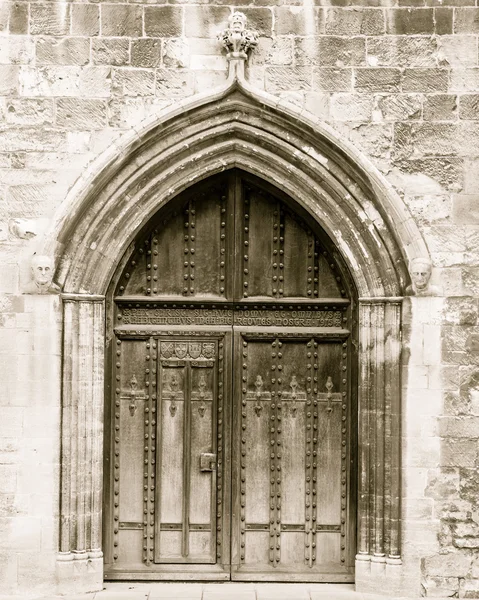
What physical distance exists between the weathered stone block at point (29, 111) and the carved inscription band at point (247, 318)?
4.84ft

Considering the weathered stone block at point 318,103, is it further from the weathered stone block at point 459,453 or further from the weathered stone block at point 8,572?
the weathered stone block at point 8,572

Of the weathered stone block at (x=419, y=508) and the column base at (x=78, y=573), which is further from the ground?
the weathered stone block at (x=419, y=508)

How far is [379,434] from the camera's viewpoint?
7301mm

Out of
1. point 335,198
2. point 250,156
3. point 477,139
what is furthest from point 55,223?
point 477,139

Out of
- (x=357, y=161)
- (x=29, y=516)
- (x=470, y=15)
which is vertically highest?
(x=470, y=15)

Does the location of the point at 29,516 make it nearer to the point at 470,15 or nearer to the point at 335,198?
the point at 335,198

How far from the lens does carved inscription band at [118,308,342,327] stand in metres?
7.66

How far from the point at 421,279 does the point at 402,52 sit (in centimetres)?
157

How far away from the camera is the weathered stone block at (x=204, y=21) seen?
729 centimetres

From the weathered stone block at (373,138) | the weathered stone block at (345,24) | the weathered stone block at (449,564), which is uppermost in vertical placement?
the weathered stone block at (345,24)

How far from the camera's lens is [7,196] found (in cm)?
725

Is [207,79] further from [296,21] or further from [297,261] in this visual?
[297,261]

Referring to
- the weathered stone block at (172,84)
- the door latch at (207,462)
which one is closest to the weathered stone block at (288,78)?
the weathered stone block at (172,84)

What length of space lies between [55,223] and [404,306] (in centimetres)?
245
